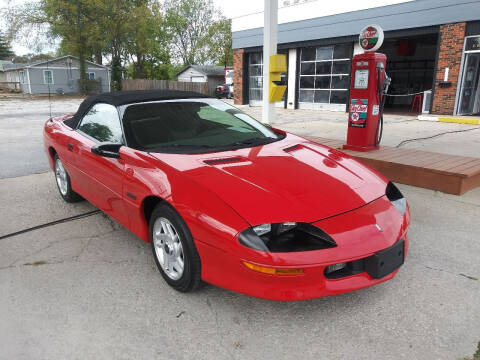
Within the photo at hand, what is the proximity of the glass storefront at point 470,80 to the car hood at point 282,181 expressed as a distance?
1278 centimetres

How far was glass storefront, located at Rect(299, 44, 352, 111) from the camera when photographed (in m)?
16.8

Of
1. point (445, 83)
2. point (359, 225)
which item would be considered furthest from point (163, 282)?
point (445, 83)

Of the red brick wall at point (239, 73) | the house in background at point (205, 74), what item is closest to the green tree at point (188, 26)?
the house in background at point (205, 74)

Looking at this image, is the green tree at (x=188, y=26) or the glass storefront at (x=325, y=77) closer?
the glass storefront at (x=325, y=77)

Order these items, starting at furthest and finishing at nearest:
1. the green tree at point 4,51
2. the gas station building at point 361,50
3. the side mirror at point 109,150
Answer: the green tree at point 4,51, the gas station building at point 361,50, the side mirror at point 109,150

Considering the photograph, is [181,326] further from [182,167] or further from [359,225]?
[359,225]

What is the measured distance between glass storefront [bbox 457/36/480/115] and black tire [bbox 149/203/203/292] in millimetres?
14232

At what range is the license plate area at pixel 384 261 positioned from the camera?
214 cm

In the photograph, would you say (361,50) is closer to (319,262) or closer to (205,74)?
(319,262)

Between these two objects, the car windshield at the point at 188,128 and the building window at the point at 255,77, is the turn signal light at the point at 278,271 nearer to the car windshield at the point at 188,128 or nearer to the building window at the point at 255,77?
the car windshield at the point at 188,128

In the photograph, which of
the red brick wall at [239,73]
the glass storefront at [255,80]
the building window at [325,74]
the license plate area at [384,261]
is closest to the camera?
the license plate area at [384,261]

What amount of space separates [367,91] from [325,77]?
12365mm

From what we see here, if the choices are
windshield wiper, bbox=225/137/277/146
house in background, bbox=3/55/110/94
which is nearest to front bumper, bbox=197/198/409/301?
windshield wiper, bbox=225/137/277/146

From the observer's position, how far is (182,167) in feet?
8.41
